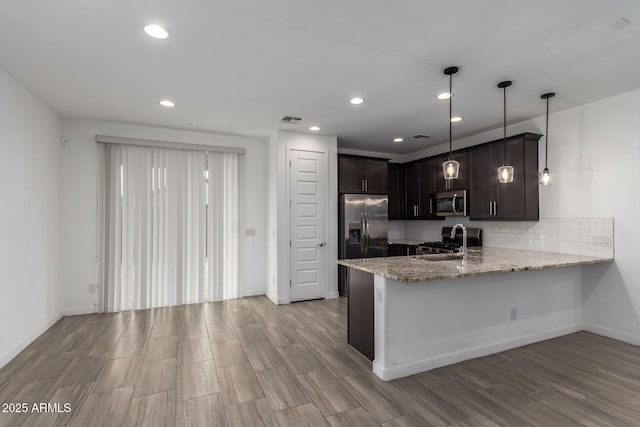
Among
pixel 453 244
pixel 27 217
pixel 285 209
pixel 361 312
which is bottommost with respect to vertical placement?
pixel 361 312

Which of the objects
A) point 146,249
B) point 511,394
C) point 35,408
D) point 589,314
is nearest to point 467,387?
point 511,394

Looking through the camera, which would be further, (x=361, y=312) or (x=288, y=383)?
(x=361, y=312)

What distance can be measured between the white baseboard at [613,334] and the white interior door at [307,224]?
11.7 feet

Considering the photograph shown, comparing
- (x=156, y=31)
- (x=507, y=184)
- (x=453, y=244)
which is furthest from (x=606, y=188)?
(x=156, y=31)

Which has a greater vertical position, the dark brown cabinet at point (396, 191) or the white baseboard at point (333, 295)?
the dark brown cabinet at point (396, 191)

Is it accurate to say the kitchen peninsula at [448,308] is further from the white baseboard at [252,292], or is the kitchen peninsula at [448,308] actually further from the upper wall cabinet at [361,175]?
the white baseboard at [252,292]

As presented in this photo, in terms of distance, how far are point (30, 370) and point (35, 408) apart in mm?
750

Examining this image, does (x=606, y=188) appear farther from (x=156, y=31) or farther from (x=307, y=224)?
(x=156, y=31)

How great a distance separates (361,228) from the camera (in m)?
5.33

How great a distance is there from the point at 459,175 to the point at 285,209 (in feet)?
9.58

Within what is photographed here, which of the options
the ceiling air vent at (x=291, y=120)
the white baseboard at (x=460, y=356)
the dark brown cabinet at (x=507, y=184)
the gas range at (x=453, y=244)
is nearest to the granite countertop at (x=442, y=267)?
the white baseboard at (x=460, y=356)

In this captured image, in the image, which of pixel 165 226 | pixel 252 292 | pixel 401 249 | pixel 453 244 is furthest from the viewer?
pixel 401 249

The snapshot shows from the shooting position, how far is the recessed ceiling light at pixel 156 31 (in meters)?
2.15

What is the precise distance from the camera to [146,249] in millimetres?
4582
